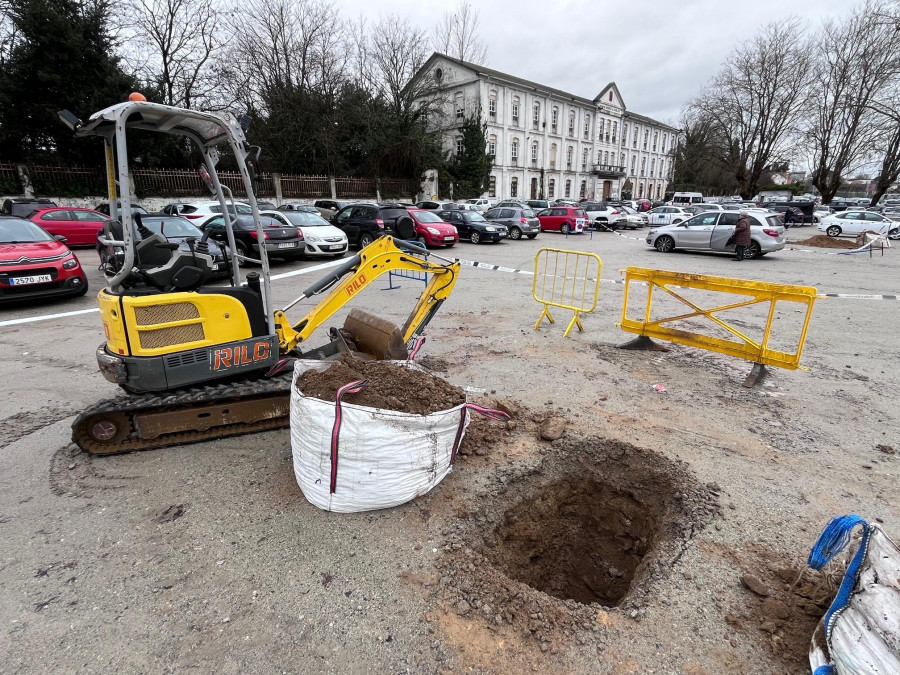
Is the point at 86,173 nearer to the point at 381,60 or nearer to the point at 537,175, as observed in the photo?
the point at 381,60

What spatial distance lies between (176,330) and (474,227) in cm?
1732

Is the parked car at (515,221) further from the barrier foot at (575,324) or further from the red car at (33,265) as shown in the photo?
the red car at (33,265)

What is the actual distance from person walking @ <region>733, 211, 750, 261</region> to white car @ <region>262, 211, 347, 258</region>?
13105 mm

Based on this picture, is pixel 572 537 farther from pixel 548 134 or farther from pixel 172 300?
pixel 548 134

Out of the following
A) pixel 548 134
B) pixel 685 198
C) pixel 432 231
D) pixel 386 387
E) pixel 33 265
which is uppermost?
pixel 548 134

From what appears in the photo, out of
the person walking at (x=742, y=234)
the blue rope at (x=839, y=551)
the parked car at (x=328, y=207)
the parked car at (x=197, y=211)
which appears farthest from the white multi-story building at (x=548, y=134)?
the blue rope at (x=839, y=551)

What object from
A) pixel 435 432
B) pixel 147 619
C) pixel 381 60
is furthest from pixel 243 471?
pixel 381 60

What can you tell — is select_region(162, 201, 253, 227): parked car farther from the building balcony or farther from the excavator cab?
the building balcony

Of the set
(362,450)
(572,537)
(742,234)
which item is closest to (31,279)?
(362,450)

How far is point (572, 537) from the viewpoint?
11.1ft

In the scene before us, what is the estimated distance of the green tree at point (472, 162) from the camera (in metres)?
42.3

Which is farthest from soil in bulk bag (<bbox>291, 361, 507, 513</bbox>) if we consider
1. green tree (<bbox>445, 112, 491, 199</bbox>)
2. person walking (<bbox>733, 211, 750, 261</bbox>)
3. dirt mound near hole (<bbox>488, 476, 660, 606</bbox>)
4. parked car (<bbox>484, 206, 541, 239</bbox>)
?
green tree (<bbox>445, 112, 491, 199</bbox>)

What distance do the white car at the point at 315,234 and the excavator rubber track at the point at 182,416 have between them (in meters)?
10.8

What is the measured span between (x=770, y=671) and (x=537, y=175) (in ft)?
182
